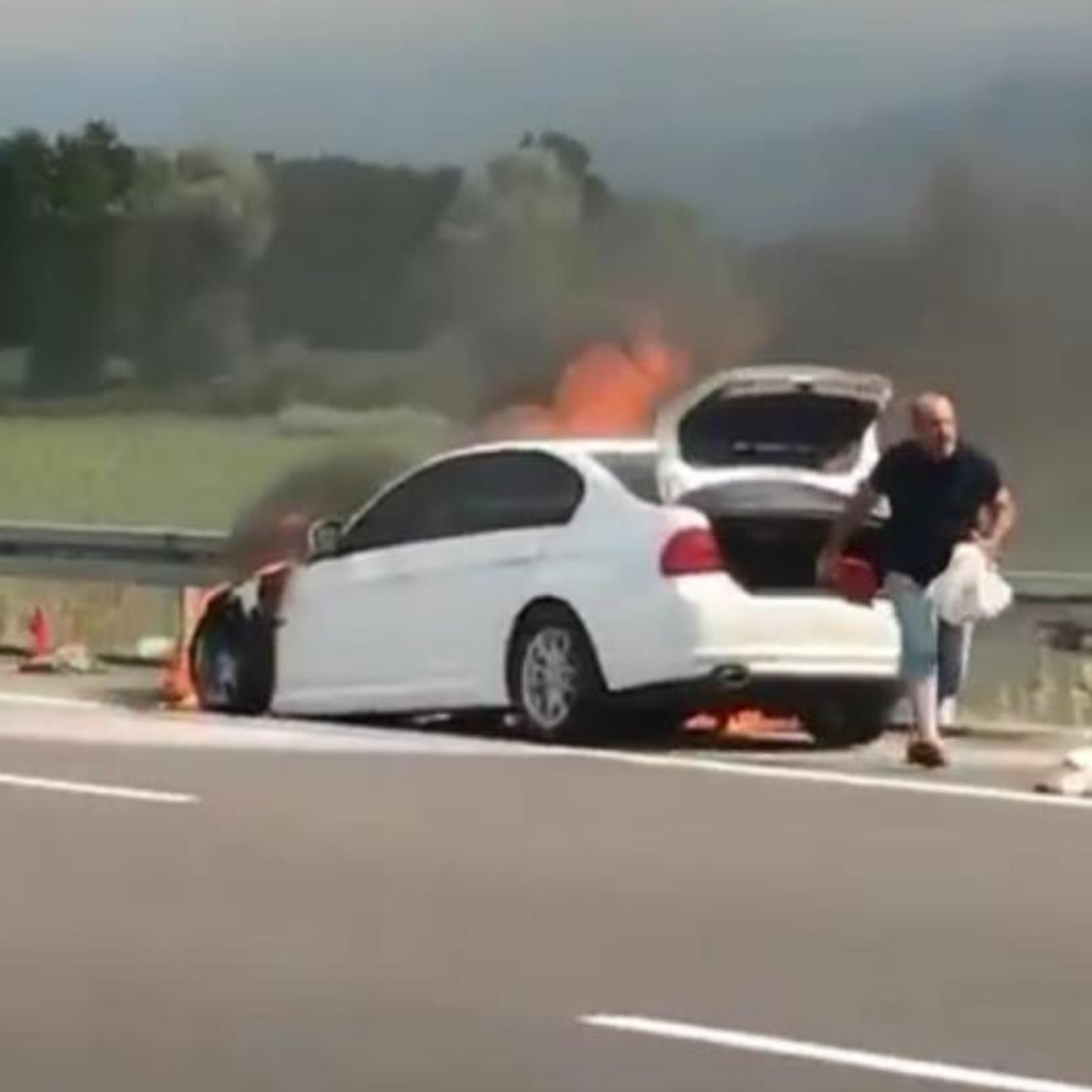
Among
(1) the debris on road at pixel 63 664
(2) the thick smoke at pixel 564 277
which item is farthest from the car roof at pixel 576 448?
(1) the debris on road at pixel 63 664

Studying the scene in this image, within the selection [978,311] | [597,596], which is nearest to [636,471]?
[597,596]

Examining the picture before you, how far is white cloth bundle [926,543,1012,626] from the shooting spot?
59.2ft

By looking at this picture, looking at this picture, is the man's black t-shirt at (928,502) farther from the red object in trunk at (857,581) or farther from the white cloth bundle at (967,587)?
the red object in trunk at (857,581)

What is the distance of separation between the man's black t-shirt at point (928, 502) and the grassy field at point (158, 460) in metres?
6.07

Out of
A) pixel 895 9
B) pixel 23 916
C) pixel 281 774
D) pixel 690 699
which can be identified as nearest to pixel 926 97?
pixel 895 9

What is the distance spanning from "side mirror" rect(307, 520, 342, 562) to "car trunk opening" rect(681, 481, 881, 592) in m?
2.48

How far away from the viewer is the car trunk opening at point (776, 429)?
19250 mm

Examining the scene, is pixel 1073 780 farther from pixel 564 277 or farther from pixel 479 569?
pixel 564 277

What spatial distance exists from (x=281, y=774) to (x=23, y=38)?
946 centimetres

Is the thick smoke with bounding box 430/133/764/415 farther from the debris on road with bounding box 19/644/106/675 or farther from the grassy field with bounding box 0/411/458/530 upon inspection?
the debris on road with bounding box 19/644/106/675

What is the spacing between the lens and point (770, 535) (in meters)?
18.8

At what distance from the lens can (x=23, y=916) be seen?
1321cm

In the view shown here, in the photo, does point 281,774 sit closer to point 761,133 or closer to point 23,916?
point 23,916

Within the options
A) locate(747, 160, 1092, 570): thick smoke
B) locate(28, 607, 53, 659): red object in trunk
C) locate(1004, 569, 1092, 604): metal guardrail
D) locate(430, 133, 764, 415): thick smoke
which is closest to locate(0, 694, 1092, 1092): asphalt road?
locate(1004, 569, 1092, 604): metal guardrail
